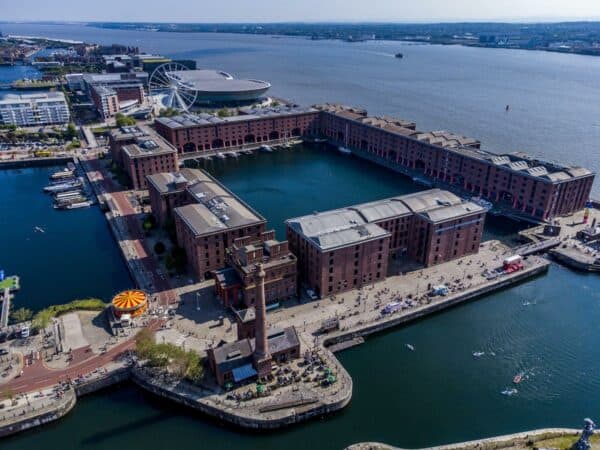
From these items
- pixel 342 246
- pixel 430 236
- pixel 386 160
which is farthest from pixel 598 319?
pixel 386 160

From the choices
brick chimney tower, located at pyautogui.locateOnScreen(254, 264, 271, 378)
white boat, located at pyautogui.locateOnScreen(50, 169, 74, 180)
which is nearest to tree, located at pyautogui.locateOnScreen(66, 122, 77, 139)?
white boat, located at pyautogui.locateOnScreen(50, 169, 74, 180)

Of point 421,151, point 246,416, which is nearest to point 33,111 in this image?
point 421,151

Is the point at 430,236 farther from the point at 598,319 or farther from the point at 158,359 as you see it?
the point at 158,359

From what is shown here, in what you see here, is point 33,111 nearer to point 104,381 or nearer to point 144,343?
point 104,381

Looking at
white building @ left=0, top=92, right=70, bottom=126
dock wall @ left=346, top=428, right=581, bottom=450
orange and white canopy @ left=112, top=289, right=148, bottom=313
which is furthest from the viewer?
white building @ left=0, top=92, right=70, bottom=126

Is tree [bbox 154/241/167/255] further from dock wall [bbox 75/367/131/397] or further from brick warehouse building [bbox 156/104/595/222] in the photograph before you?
brick warehouse building [bbox 156/104/595/222]
